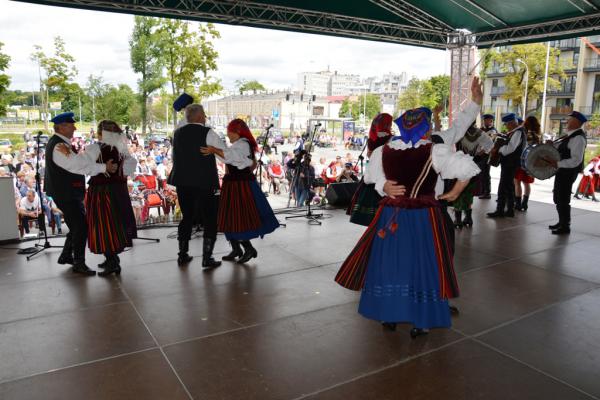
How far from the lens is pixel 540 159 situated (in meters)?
5.80

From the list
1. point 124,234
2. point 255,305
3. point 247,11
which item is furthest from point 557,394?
point 247,11

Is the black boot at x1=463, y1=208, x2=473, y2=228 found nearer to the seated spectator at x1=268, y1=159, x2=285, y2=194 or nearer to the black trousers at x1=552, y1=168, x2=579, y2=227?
the black trousers at x1=552, y1=168, x2=579, y2=227

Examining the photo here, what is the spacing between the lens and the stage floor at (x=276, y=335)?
2.33 meters

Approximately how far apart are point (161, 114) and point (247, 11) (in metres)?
34.5

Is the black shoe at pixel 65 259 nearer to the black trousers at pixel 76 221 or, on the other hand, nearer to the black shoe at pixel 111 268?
the black trousers at pixel 76 221

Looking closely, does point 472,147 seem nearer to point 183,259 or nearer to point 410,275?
point 410,275

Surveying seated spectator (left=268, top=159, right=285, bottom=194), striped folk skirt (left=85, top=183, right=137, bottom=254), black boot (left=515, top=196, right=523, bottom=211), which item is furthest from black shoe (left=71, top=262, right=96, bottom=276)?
seated spectator (left=268, top=159, right=285, bottom=194)

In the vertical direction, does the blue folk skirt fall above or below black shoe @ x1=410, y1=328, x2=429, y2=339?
above

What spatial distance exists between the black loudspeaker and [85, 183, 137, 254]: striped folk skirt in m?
3.98

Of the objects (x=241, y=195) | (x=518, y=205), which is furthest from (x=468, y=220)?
(x=241, y=195)

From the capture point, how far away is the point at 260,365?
2.52 metres

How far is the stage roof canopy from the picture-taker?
21.0 feet

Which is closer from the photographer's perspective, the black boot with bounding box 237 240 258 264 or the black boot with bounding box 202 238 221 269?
the black boot with bounding box 202 238 221 269

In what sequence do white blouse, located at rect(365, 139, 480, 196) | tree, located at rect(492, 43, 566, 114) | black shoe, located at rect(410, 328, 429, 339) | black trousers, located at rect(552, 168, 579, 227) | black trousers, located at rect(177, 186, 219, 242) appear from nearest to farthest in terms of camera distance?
white blouse, located at rect(365, 139, 480, 196) < black shoe, located at rect(410, 328, 429, 339) < black trousers, located at rect(177, 186, 219, 242) < black trousers, located at rect(552, 168, 579, 227) < tree, located at rect(492, 43, 566, 114)
